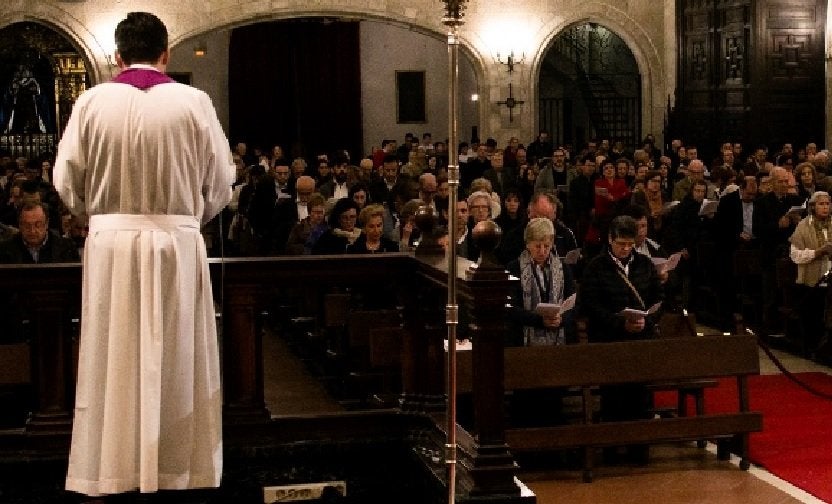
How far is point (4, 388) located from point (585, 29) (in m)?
20.5

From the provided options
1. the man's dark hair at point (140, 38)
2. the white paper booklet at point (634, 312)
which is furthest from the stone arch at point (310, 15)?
the man's dark hair at point (140, 38)

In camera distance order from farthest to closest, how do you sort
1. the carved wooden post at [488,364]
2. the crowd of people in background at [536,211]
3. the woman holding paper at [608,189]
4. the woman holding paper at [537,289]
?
1. the woman holding paper at [608,189]
2. the crowd of people in background at [536,211]
3. the woman holding paper at [537,289]
4. the carved wooden post at [488,364]

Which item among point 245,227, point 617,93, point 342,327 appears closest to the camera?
point 342,327

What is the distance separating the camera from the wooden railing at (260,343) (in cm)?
498

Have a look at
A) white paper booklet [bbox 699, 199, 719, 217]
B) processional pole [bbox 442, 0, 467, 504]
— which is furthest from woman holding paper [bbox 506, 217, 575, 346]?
white paper booklet [bbox 699, 199, 719, 217]

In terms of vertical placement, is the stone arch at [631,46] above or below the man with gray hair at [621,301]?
above

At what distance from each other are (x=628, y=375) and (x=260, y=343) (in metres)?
2.30

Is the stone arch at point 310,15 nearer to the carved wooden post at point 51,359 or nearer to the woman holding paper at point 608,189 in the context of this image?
the woman holding paper at point 608,189

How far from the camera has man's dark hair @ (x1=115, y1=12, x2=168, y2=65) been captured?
4.61 metres

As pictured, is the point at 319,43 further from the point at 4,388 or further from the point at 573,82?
the point at 4,388

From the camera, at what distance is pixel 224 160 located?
4.75 metres

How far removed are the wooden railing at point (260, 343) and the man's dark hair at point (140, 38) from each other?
0.86 metres

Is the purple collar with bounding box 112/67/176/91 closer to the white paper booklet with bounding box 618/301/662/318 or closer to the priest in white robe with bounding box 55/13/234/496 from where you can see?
the priest in white robe with bounding box 55/13/234/496

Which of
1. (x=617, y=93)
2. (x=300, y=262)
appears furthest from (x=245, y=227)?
(x=617, y=93)
